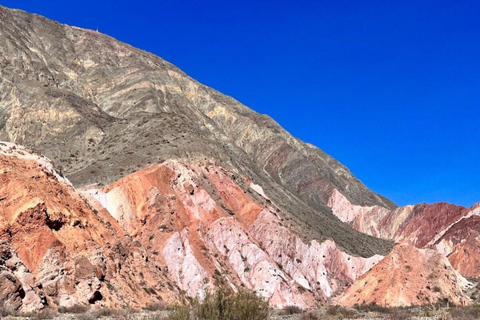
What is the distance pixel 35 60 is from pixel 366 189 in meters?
84.8

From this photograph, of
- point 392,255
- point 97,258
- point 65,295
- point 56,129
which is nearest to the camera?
point 65,295

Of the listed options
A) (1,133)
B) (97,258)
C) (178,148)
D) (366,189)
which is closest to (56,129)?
(1,133)

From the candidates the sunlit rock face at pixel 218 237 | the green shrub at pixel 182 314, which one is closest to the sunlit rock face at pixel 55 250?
the sunlit rock face at pixel 218 237

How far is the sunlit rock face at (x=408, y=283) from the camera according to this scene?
140 ft

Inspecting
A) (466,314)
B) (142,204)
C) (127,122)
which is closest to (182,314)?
(466,314)

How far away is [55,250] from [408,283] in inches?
1178

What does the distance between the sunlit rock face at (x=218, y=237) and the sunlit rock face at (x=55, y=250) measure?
609 centimetres

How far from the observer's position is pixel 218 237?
162ft

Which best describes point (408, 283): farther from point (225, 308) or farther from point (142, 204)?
point (225, 308)

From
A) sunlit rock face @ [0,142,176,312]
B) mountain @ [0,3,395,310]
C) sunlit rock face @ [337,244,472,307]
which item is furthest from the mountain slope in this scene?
sunlit rock face @ [0,142,176,312]

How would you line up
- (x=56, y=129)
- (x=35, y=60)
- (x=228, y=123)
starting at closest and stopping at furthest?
(x=56, y=129), (x=35, y=60), (x=228, y=123)

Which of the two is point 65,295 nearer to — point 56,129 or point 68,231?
point 68,231

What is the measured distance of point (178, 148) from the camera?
58.2 metres

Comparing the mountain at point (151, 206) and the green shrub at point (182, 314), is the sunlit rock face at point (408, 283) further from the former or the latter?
the green shrub at point (182, 314)
